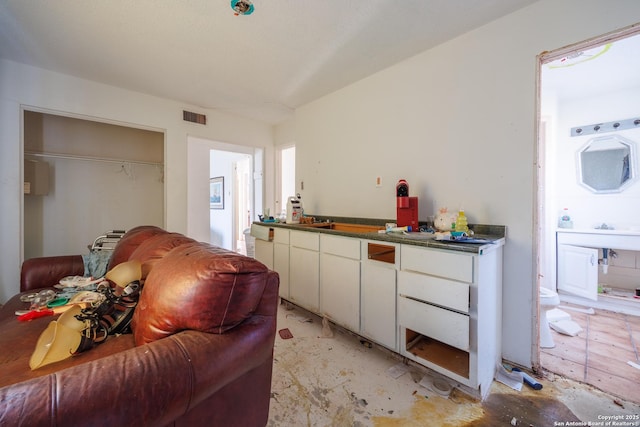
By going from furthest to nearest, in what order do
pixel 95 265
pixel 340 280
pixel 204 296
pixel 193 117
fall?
pixel 193 117, pixel 340 280, pixel 95 265, pixel 204 296

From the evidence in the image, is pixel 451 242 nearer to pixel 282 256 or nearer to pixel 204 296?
pixel 204 296

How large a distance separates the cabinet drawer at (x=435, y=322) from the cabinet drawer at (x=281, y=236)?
1401 millimetres

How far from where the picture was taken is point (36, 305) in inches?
59.0

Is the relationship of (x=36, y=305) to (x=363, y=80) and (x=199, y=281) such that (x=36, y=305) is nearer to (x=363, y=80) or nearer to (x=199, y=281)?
(x=199, y=281)

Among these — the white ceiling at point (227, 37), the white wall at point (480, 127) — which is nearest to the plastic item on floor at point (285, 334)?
the white wall at point (480, 127)

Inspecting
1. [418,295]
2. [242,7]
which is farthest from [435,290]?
[242,7]

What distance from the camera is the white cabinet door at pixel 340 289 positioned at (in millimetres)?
2047

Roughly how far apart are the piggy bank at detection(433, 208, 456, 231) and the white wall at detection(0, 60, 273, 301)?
10.6ft

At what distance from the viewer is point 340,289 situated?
7.09 ft

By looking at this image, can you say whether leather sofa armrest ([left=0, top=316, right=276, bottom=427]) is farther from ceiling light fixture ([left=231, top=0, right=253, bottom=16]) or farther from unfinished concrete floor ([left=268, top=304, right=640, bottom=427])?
ceiling light fixture ([left=231, top=0, right=253, bottom=16])

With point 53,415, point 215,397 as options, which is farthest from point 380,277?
point 53,415

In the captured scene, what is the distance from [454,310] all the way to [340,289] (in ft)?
3.02

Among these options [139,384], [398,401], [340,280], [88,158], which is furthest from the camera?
[88,158]

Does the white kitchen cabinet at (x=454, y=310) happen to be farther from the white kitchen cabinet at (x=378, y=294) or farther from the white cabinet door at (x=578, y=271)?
the white cabinet door at (x=578, y=271)
